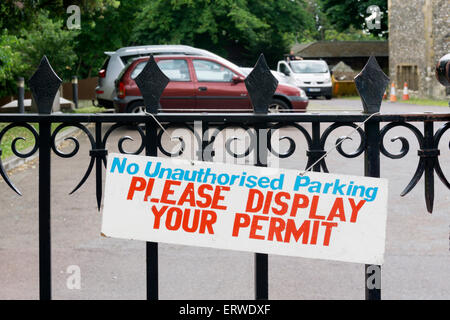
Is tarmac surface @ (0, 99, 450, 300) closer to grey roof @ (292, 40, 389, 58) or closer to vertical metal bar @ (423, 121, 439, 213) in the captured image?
vertical metal bar @ (423, 121, 439, 213)

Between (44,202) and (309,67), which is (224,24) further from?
(44,202)

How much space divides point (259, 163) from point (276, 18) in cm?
4032

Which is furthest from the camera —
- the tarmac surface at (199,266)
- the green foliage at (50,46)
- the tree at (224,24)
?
the tree at (224,24)

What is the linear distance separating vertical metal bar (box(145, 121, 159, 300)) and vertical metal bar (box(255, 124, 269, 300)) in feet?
1.21

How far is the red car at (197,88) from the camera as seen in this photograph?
15.6 m

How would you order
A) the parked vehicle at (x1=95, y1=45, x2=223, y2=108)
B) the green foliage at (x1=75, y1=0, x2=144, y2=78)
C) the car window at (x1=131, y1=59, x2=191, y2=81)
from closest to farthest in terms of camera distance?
the car window at (x1=131, y1=59, x2=191, y2=81) < the parked vehicle at (x1=95, y1=45, x2=223, y2=108) < the green foliage at (x1=75, y1=0, x2=144, y2=78)

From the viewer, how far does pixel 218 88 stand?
1569 cm

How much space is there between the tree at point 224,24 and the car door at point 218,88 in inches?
889

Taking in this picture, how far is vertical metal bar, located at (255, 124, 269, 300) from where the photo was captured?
2680mm

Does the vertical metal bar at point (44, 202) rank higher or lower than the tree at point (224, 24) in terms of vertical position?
lower

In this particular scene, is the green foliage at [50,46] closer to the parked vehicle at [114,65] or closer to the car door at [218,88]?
the parked vehicle at [114,65]

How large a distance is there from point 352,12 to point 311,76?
10473 mm

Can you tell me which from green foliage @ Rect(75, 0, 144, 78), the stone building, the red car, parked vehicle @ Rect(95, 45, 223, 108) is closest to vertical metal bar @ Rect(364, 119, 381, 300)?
the red car

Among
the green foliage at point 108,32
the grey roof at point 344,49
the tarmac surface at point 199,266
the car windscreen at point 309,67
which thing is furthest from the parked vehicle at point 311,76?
the tarmac surface at point 199,266
